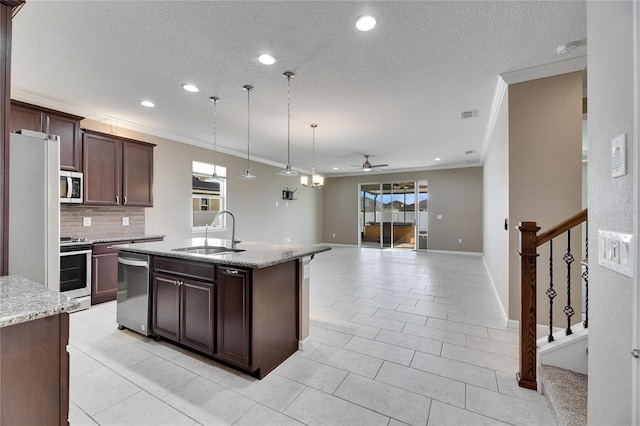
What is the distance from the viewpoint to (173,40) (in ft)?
7.73

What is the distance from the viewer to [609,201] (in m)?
0.92

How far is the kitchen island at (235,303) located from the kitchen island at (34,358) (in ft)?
3.42

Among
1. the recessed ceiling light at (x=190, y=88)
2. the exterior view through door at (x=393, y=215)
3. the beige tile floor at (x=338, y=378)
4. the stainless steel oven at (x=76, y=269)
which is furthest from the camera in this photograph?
the exterior view through door at (x=393, y=215)

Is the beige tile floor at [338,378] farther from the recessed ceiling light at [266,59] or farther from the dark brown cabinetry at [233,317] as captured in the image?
the recessed ceiling light at [266,59]

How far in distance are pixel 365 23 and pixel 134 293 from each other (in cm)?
322

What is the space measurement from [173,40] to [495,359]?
3870 mm

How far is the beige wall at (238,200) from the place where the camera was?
4969mm

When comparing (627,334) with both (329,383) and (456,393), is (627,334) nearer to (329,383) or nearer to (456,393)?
(456,393)

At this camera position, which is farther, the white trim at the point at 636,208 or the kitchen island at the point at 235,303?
the kitchen island at the point at 235,303

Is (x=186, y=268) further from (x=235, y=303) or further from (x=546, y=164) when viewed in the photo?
(x=546, y=164)

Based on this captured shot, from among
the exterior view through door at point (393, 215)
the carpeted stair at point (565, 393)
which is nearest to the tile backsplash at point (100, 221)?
the carpeted stair at point (565, 393)

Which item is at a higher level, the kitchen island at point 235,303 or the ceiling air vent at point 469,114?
the ceiling air vent at point 469,114

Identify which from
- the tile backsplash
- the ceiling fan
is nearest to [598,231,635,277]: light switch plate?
the ceiling fan

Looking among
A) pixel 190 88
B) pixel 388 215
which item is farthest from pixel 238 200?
pixel 388 215
